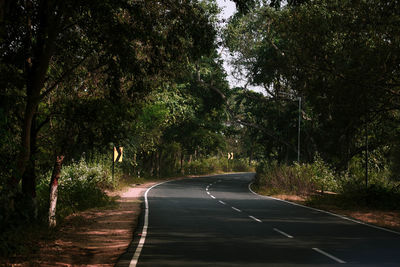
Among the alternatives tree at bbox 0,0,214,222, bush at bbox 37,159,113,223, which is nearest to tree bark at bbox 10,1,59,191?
tree at bbox 0,0,214,222

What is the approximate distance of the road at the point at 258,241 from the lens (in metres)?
9.62

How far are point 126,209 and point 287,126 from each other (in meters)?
23.4

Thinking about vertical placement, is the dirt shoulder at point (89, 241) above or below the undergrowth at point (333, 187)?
below

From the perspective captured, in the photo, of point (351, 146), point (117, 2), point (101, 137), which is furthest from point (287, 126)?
point (117, 2)

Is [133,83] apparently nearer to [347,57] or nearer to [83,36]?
[83,36]

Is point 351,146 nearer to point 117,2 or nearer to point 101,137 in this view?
point 101,137

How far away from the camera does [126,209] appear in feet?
68.8

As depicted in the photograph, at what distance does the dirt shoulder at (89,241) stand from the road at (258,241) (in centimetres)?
52

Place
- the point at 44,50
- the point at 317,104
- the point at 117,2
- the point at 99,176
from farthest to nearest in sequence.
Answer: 1. the point at 99,176
2. the point at 317,104
3. the point at 44,50
4. the point at 117,2

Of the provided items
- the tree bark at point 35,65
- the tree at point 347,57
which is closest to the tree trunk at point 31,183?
the tree bark at point 35,65

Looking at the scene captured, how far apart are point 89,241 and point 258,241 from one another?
14.1 feet

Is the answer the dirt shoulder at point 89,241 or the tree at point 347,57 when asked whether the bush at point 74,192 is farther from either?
the tree at point 347,57

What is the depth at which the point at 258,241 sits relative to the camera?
12172 mm

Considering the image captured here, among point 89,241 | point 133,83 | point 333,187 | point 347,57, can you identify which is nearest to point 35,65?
point 133,83
